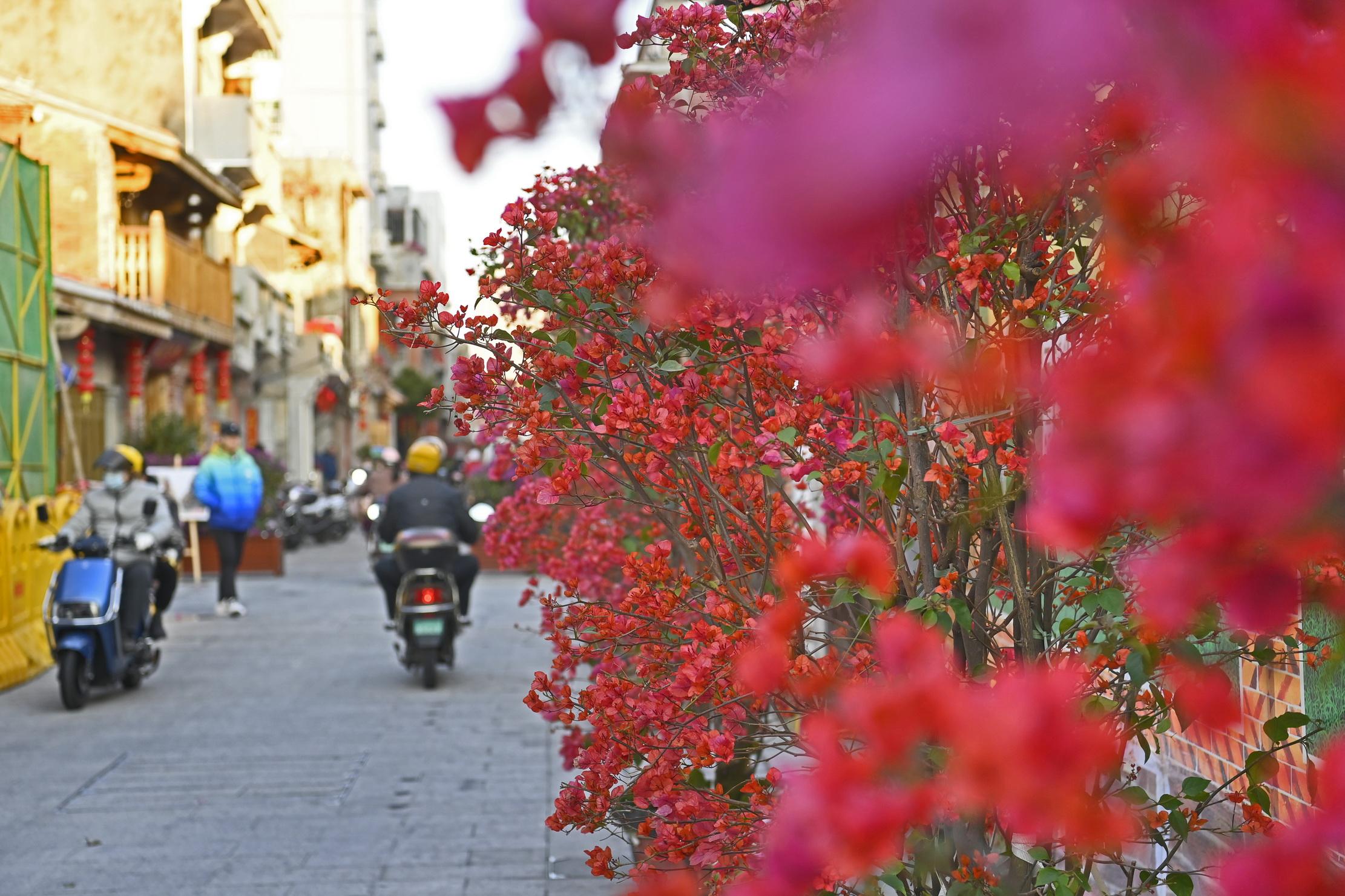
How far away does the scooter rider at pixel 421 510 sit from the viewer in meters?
11.5

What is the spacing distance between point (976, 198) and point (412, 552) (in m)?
8.63

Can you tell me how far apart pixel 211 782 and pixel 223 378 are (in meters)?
29.1

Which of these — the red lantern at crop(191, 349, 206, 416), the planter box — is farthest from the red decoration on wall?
the planter box

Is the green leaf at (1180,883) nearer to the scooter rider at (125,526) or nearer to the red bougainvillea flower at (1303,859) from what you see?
the red bougainvillea flower at (1303,859)

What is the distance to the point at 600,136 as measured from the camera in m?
1.22

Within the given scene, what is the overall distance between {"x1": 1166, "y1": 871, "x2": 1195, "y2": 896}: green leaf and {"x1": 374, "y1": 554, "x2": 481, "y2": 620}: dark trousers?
8.85m

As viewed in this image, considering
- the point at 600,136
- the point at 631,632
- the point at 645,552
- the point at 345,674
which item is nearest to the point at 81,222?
the point at 345,674

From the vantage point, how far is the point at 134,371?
91.5ft

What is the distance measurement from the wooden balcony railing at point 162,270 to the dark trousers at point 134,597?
16.4 meters

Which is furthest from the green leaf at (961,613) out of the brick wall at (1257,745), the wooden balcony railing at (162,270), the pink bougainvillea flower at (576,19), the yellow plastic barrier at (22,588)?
the wooden balcony railing at (162,270)

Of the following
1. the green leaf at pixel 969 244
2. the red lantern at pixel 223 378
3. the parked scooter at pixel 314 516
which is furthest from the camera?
the red lantern at pixel 223 378

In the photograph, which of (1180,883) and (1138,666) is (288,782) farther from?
(1138,666)

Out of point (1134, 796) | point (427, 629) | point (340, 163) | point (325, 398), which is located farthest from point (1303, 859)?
point (340, 163)

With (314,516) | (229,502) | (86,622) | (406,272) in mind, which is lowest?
(86,622)
